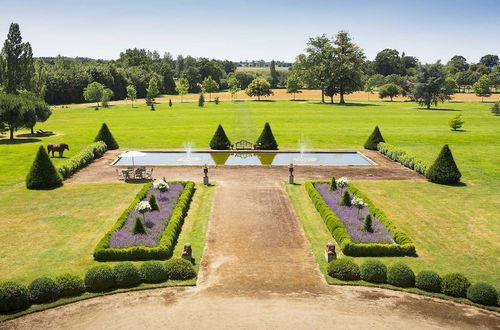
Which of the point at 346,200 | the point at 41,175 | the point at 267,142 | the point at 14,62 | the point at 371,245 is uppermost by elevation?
the point at 14,62

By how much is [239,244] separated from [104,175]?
65.8 feet

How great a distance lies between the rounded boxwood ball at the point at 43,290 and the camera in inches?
679

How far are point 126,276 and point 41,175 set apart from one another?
19243 mm

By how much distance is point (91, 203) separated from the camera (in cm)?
3045

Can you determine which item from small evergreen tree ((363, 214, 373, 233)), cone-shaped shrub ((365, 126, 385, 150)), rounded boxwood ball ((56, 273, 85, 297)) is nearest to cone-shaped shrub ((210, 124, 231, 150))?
cone-shaped shrub ((365, 126, 385, 150))

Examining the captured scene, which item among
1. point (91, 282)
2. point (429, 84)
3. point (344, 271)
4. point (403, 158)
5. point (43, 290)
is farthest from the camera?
point (429, 84)

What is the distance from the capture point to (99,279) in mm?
18312

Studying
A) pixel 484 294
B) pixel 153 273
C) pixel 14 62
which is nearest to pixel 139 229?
pixel 153 273

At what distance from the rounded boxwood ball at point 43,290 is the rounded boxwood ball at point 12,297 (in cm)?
33

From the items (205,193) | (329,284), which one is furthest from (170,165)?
(329,284)

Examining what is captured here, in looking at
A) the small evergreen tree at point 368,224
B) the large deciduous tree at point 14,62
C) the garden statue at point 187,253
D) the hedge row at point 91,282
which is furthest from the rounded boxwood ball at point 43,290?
the large deciduous tree at point 14,62

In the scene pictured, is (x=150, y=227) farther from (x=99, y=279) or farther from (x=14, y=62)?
(x=14, y=62)

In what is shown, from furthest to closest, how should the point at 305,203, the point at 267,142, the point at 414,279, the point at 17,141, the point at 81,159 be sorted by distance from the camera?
the point at 17,141
the point at 267,142
the point at 81,159
the point at 305,203
the point at 414,279

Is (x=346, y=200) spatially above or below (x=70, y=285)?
above
